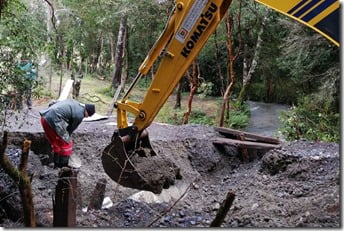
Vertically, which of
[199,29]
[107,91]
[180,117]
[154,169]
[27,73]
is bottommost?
[180,117]

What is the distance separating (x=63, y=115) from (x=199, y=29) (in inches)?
68.1

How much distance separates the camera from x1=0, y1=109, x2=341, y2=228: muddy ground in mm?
3289

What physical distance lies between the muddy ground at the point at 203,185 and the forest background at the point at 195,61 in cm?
82

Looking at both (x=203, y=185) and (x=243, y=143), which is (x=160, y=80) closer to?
(x=203, y=185)

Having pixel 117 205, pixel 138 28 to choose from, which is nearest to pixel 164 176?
pixel 117 205

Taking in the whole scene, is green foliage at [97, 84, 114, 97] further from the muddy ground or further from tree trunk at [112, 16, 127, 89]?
the muddy ground

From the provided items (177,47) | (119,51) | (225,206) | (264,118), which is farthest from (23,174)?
(119,51)

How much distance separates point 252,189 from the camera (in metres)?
4.54

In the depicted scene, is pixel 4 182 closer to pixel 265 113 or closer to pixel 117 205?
pixel 117 205

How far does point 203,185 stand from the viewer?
5.07m

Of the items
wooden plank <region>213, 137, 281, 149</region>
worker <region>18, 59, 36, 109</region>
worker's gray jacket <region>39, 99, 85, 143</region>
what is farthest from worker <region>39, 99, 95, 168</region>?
wooden plank <region>213, 137, 281, 149</region>

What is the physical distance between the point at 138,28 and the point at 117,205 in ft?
22.8

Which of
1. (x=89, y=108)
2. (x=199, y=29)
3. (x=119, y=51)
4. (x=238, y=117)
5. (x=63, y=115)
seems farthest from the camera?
(x=119, y=51)

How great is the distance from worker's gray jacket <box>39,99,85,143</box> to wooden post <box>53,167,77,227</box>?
161 centimetres
